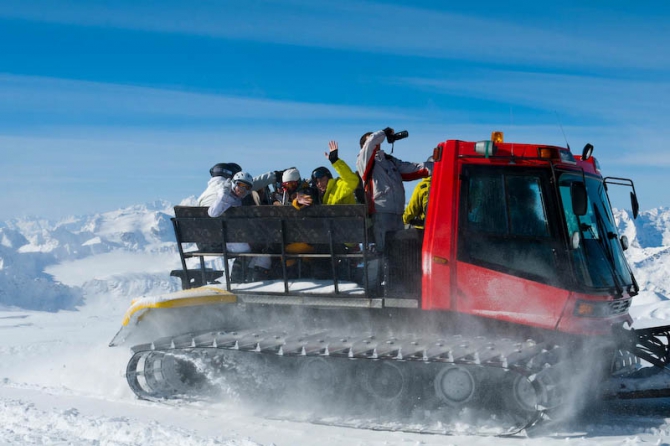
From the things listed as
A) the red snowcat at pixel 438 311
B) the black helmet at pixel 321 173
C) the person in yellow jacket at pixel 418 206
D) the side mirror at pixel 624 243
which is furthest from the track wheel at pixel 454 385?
the black helmet at pixel 321 173

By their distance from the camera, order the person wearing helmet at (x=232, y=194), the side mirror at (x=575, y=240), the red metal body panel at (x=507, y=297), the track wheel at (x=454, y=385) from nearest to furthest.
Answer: the side mirror at (x=575, y=240) → the red metal body panel at (x=507, y=297) → the track wheel at (x=454, y=385) → the person wearing helmet at (x=232, y=194)

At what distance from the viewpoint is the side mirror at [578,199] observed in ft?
19.1

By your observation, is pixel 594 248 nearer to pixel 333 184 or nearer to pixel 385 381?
pixel 385 381

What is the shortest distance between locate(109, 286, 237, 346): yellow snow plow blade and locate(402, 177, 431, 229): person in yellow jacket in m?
2.37

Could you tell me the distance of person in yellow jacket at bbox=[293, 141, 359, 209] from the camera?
7031 mm

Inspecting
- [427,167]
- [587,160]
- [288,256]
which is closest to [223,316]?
[288,256]

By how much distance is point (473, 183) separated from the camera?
653 centimetres

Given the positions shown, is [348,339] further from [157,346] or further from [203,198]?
[203,198]

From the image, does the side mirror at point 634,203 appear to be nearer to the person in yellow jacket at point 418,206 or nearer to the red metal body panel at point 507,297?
the red metal body panel at point 507,297

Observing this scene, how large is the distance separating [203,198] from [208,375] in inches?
90.8

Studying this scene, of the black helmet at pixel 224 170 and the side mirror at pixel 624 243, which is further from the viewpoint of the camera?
the black helmet at pixel 224 170

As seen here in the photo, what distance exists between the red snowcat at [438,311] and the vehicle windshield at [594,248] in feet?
0.06

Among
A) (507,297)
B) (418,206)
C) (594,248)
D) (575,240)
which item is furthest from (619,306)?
(418,206)

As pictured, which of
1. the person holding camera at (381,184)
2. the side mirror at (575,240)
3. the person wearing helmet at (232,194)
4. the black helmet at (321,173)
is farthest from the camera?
the black helmet at (321,173)
